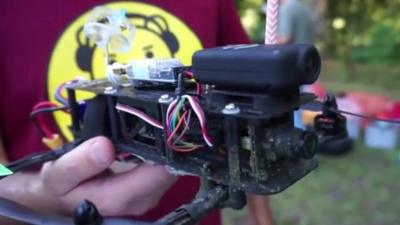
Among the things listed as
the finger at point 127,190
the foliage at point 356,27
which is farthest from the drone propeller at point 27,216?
the foliage at point 356,27

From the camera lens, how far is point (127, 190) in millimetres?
678

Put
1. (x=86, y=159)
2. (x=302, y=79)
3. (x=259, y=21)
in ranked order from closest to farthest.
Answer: (x=302, y=79) < (x=86, y=159) < (x=259, y=21)

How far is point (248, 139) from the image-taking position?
0.53m

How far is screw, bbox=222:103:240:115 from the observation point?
0.49m

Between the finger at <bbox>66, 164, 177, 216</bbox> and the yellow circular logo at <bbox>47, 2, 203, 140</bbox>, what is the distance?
0.25 metres

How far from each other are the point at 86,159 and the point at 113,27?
0.20 m

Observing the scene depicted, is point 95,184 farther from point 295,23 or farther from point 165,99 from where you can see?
point 295,23

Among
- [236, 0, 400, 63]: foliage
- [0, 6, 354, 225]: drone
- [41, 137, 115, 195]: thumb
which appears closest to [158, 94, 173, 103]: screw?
[0, 6, 354, 225]: drone

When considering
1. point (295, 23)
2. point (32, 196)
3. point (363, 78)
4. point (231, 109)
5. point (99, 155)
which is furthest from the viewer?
point (363, 78)

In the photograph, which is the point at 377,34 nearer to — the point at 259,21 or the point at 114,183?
the point at 259,21

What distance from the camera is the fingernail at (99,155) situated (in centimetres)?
61

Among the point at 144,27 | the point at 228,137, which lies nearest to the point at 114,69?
the point at 228,137

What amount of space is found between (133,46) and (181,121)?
426mm

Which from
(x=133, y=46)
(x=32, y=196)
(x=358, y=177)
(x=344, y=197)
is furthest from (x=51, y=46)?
(x=358, y=177)
